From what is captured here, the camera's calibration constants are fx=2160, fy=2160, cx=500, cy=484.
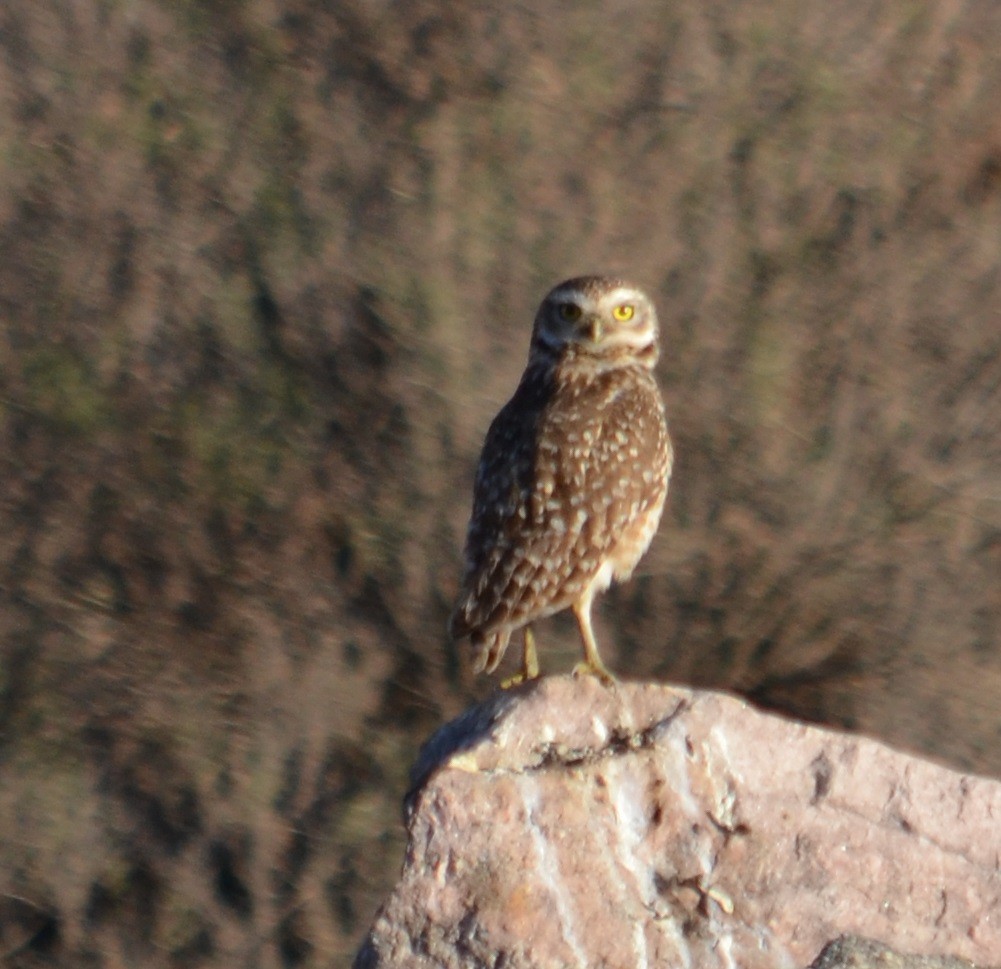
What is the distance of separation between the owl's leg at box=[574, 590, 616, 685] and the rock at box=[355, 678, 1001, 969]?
13 centimetres

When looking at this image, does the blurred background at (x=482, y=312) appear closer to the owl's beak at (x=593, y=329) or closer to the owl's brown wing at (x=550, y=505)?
the owl's beak at (x=593, y=329)

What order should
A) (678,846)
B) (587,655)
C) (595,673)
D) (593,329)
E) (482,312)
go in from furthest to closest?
1. (482,312)
2. (593,329)
3. (587,655)
4. (595,673)
5. (678,846)

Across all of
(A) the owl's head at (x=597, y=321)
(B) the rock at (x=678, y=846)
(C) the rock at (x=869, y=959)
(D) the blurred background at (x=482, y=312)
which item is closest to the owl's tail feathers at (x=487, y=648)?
(B) the rock at (x=678, y=846)

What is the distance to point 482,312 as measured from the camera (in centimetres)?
909

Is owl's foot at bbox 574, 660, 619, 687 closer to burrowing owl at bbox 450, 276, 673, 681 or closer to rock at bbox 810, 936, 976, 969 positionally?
burrowing owl at bbox 450, 276, 673, 681

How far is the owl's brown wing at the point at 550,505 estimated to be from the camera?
5949 millimetres

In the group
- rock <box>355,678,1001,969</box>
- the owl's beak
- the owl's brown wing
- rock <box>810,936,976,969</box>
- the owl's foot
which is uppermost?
the owl's beak

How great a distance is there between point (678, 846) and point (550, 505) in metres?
1.18

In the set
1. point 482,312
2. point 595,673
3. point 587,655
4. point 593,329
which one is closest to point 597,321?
point 593,329

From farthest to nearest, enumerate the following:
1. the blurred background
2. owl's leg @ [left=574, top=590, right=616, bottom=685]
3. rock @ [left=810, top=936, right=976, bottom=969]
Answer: the blurred background, owl's leg @ [left=574, top=590, right=616, bottom=685], rock @ [left=810, top=936, right=976, bottom=969]

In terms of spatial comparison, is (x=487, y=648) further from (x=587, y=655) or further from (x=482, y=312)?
(x=482, y=312)

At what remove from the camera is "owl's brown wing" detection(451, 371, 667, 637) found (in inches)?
234

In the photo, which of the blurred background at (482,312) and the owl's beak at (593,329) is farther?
the blurred background at (482,312)

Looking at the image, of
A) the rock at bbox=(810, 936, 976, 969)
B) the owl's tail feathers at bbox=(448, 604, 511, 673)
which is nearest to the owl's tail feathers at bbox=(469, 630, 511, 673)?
the owl's tail feathers at bbox=(448, 604, 511, 673)
